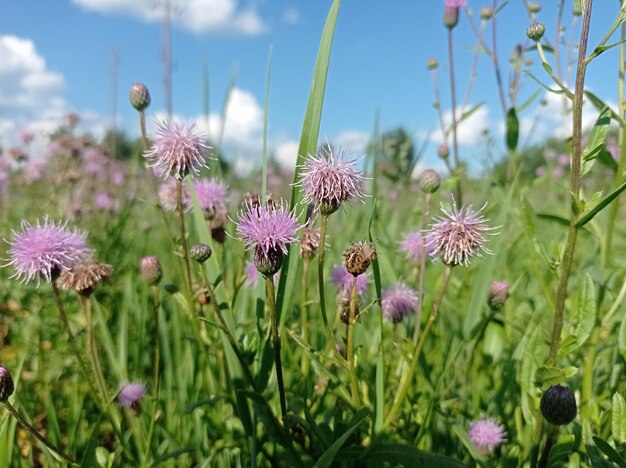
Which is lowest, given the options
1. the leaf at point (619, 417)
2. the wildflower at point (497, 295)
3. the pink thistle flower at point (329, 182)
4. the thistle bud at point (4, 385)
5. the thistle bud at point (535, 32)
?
the leaf at point (619, 417)

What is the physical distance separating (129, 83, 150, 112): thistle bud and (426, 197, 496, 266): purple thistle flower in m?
0.77

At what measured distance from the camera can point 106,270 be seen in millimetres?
1256

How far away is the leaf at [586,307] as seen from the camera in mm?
1026

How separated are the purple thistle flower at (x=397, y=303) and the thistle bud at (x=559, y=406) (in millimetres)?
531

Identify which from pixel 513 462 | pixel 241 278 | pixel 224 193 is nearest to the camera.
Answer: pixel 513 462

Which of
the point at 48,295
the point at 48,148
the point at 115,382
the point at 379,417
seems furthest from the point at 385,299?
the point at 48,148

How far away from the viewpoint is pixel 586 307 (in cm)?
106

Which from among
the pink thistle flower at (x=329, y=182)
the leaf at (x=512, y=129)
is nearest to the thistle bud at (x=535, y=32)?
the leaf at (x=512, y=129)

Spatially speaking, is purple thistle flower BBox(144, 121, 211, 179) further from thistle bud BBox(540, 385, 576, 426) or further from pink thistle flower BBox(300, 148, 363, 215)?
thistle bud BBox(540, 385, 576, 426)

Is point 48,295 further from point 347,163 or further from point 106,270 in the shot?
point 347,163

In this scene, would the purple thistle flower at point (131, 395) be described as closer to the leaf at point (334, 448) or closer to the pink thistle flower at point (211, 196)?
the pink thistle flower at point (211, 196)

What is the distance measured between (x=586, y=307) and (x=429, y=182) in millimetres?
445

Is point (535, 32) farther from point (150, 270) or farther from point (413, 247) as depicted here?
point (150, 270)

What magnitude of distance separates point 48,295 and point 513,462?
1.87 metres
